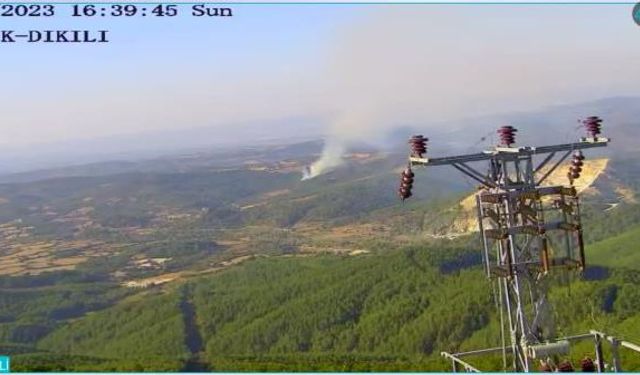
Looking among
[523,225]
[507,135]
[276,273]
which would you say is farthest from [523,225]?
[276,273]

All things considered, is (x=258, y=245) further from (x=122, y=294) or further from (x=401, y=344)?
(x=401, y=344)

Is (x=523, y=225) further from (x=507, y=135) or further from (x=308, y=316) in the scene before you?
(x=308, y=316)

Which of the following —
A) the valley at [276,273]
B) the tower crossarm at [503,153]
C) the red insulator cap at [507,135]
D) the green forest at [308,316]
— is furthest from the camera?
the valley at [276,273]

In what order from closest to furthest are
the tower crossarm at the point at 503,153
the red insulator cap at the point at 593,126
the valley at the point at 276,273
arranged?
the tower crossarm at the point at 503,153, the red insulator cap at the point at 593,126, the valley at the point at 276,273

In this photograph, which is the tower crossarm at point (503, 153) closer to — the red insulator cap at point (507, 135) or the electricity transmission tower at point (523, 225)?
the electricity transmission tower at point (523, 225)

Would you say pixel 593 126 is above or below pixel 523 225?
above

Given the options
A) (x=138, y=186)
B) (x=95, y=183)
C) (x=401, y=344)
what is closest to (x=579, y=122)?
(x=401, y=344)

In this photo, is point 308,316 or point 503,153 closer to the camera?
point 503,153

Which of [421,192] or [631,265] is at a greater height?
[421,192]

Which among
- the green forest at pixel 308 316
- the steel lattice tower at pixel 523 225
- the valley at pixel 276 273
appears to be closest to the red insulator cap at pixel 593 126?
the steel lattice tower at pixel 523 225
